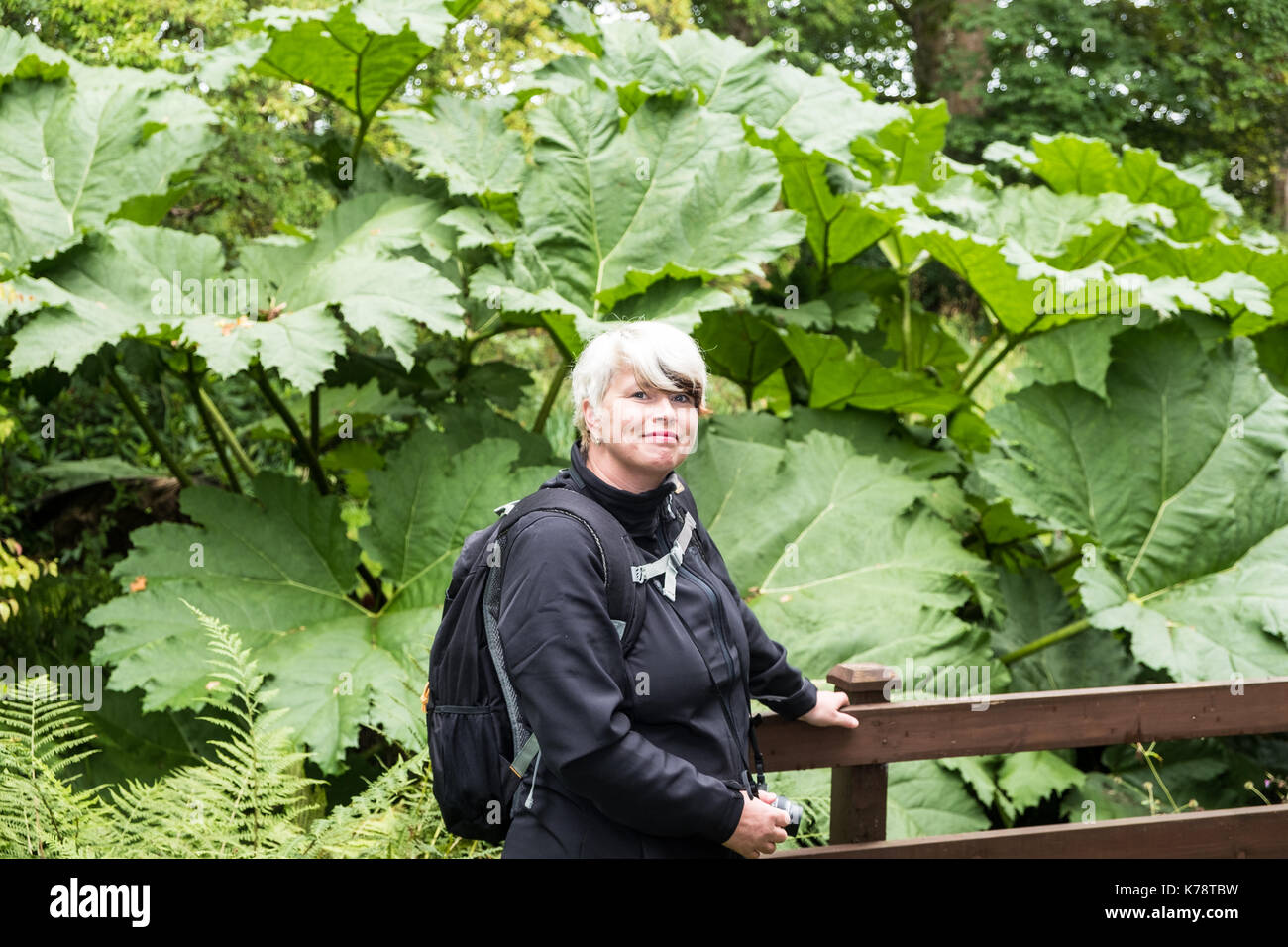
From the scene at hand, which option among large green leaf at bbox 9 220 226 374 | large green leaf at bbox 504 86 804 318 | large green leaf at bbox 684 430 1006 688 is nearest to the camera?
large green leaf at bbox 9 220 226 374

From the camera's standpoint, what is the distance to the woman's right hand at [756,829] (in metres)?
1.68

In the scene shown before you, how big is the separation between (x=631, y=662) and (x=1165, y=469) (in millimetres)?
2523

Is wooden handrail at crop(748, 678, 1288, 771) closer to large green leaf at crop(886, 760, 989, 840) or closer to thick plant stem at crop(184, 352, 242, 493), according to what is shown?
large green leaf at crop(886, 760, 989, 840)

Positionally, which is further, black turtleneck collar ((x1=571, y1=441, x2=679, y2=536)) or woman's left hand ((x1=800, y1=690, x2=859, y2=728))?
woman's left hand ((x1=800, y1=690, x2=859, y2=728))

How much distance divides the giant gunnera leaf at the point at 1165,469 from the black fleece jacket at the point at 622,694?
1.88 meters

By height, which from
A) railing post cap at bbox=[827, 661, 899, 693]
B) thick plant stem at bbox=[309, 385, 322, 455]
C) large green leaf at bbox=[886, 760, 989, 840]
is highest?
thick plant stem at bbox=[309, 385, 322, 455]

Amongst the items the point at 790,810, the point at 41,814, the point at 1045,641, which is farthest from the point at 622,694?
the point at 1045,641

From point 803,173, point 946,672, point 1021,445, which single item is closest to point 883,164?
point 803,173

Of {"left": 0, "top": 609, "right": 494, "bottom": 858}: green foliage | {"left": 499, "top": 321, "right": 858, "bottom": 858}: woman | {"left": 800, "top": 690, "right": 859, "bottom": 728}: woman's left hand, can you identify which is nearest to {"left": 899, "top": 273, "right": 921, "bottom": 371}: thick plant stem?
{"left": 800, "top": 690, "right": 859, "bottom": 728}: woman's left hand

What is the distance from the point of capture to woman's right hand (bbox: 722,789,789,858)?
1677 millimetres

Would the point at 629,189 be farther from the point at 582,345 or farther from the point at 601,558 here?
the point at 601,558

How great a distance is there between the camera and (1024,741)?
7.97 feet

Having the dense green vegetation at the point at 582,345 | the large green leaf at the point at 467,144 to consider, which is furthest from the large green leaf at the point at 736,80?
the large green leaf at the point at 467,144
